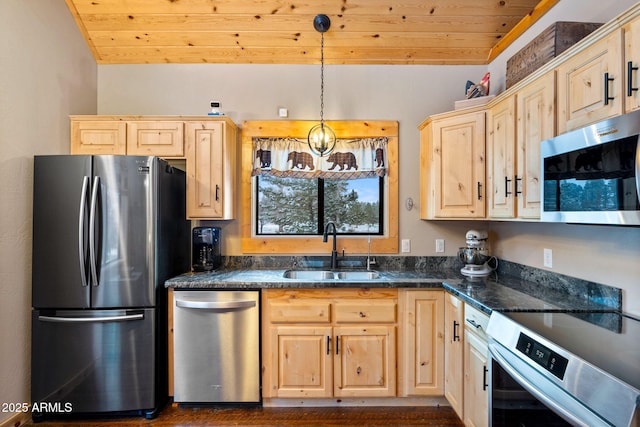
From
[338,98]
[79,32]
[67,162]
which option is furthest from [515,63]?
[79,32]

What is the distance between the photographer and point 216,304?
2.24m

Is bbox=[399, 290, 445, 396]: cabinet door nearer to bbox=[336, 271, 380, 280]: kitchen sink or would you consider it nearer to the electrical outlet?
bbox=[336, 271, 380, 280]: kitchen sink

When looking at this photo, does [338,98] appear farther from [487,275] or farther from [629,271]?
[629,271]

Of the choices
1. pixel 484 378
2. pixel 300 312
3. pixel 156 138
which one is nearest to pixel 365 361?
pixel 300 312

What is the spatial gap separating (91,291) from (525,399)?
256cm

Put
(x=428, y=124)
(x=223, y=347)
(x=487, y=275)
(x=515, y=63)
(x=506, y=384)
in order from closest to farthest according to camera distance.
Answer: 1. (x=506, y=384)
2. (x=515, y=63)
3. (x=223, y=347)
4. (x=487, y=275)
5. (x=428, y=124)

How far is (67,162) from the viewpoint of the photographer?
2174mm

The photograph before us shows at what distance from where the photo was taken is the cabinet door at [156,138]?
2578 mm

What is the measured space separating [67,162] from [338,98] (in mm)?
2173

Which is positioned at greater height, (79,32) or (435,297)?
(79,32)

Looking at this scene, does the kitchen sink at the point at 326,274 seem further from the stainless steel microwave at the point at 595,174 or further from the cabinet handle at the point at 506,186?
the stainless steel microwave at the point at 595,174

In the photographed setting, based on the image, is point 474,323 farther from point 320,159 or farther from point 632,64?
point 320,159

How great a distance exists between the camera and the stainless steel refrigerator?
84.9 inches

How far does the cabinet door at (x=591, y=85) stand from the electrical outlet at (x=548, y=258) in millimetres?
884
